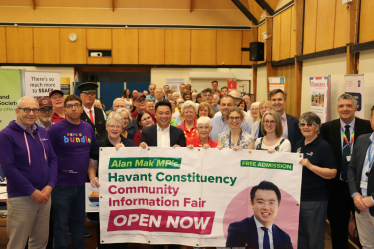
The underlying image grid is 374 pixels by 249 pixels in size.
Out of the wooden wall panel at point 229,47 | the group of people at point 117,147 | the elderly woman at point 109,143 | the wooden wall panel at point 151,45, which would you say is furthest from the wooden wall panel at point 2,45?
the elderly woman at point 109,143

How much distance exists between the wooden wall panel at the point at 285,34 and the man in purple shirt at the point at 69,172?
9.05m

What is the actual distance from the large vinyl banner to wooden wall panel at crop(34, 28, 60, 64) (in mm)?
13558


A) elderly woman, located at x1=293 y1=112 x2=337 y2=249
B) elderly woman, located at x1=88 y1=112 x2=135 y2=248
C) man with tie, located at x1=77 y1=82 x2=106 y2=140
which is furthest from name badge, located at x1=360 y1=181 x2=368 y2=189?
man with tie, located at x1=77 y1=82 x2=106 y2=140

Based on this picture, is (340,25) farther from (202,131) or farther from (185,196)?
(185,196)

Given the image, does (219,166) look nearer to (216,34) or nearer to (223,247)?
(223,247)

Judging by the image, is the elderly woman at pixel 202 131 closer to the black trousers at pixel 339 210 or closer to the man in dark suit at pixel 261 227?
the man in dark suit at pixel 261 227

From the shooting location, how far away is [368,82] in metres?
6.37

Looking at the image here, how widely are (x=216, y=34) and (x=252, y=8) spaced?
223 cm

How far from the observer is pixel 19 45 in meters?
15.3

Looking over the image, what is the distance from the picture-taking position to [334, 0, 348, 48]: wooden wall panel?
24.0ft

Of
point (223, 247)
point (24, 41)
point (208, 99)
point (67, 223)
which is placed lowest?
point (223, 247)

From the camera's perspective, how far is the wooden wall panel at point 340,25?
24.0 ft

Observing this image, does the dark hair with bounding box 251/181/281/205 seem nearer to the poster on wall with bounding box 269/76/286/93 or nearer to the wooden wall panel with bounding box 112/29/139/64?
the poster on wall with bounding box 269/76/286/93

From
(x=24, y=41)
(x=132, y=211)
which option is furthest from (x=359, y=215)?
(x=24, y=41)
